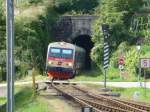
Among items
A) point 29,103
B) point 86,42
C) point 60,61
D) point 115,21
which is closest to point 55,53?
point 60,61

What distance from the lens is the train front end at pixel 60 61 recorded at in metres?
45.2

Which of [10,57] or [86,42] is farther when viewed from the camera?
[86,42]

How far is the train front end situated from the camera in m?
45.2

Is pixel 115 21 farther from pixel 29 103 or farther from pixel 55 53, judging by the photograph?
pixel 29 103

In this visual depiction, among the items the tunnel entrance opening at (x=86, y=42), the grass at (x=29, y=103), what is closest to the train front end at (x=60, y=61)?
the grass at (x=29, y=103)

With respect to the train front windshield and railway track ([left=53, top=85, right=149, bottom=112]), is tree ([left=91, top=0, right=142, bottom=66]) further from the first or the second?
railway track ([left=53, top=85, right=149, bottom=112])

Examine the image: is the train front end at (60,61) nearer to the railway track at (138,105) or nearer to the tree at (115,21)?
the tree at (115,21)

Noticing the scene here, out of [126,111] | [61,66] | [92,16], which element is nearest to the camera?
[126,111]

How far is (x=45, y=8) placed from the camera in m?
56.0

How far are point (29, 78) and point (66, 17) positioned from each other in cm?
1109

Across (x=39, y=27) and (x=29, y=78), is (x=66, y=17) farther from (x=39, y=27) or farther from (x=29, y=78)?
(x=29, y=78)

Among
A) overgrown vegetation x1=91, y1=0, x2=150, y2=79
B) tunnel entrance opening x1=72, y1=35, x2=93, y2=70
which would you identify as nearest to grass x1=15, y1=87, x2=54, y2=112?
overgrown vegetation x1=91, y1=0, x2=150, y2=79

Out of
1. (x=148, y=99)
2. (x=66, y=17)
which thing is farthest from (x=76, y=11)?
(x=148, y=99)

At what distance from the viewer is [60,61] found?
4525 centimetres
